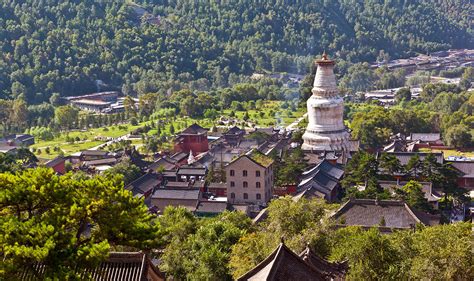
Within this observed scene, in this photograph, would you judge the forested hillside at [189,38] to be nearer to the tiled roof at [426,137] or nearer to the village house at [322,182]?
the tiled roof at [426,137]

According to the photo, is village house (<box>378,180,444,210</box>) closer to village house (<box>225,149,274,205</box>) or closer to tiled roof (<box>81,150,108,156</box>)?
village house (<box>225,149,274,205</box>)

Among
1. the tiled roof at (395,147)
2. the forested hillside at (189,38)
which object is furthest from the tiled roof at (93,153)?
the forested hillside at (189,38)

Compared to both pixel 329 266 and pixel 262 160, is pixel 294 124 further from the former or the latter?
pixel 329 266

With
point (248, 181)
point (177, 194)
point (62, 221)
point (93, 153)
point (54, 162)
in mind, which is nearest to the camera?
point (62, 221)

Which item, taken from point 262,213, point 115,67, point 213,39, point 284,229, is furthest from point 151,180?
point 213,39

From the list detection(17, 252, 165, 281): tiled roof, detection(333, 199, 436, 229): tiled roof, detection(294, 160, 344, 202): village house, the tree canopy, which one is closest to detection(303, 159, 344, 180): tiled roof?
detection(294, 160, 344, 202): village house

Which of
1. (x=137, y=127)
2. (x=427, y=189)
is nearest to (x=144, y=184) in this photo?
(x=427, y=189)

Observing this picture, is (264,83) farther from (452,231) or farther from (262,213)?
(452,231)
